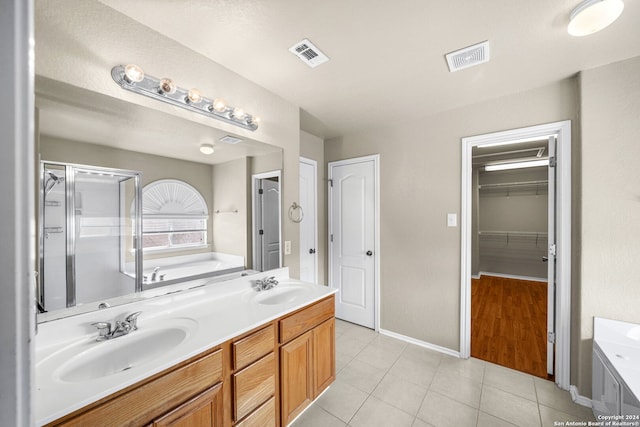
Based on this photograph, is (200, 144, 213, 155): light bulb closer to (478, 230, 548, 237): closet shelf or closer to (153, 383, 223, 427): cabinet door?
(153, 383, 223, 427): cabinet door

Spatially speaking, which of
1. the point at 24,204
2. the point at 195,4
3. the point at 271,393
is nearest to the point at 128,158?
the point at 195,4

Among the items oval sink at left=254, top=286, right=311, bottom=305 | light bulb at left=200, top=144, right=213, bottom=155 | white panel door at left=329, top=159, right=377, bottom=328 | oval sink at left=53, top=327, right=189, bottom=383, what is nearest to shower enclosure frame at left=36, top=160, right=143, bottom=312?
oval sink at left=53, top=327, right=189, bottom=383

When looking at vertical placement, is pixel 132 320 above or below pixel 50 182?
below

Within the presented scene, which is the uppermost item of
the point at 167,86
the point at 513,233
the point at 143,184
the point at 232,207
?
the point at 167,86

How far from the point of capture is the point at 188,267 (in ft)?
5.34

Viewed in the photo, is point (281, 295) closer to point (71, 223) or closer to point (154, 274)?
point (154, 274)

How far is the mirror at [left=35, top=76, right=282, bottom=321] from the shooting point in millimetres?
1158

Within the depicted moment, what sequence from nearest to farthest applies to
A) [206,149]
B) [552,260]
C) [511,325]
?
[206,149]
[552,260]
[511,325]

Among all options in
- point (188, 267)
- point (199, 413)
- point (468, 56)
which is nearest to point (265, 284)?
point (188, 267)

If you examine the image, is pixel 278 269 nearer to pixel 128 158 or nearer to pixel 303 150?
pixel 128 158

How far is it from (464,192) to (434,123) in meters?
0.77

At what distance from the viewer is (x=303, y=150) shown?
3.07 metres

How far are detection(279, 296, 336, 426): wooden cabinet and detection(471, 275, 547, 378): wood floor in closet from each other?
1615 millimetres

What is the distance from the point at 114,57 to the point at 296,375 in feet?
6.75
